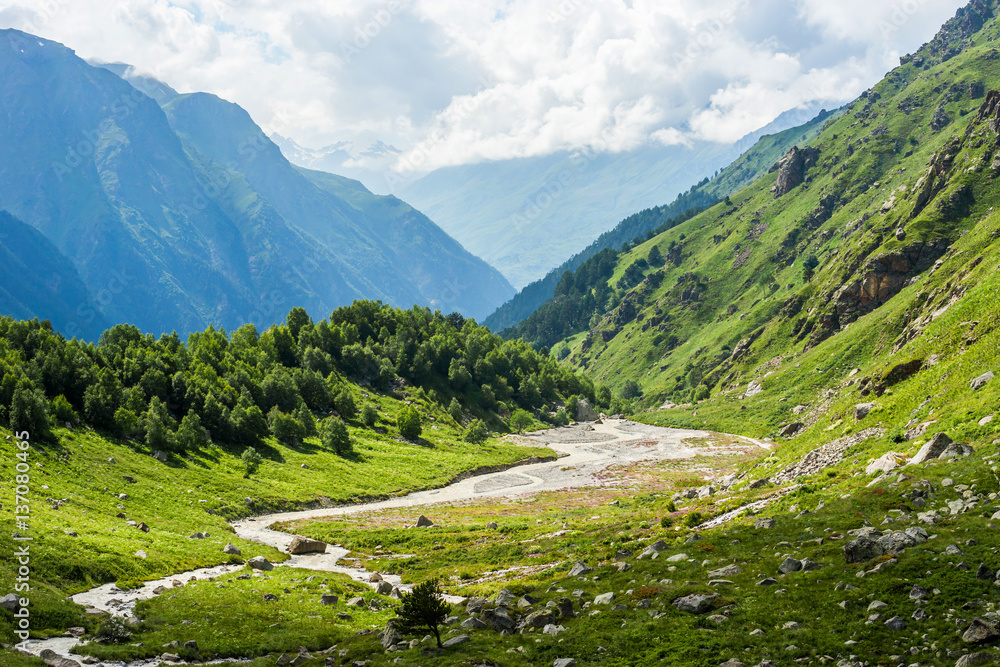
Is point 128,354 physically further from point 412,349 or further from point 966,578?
point 966,578

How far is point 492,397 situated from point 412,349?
27111mm

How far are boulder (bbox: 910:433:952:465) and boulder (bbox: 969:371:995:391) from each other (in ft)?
29.8

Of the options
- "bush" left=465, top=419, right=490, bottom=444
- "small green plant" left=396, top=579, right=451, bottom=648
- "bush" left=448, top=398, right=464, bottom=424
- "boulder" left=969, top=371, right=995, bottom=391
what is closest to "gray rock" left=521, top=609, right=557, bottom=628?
"small green plant" left=396, top=579, right=451, bottom=648

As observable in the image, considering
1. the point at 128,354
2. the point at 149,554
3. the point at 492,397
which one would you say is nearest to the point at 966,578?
the point at 149,554

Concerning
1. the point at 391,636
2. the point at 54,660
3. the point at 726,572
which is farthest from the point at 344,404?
the point at 726,572

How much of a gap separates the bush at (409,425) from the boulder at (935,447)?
10496cm

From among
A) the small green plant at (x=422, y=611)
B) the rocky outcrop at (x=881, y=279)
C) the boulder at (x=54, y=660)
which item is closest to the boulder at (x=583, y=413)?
the rocky outcrop at (x=881, y=279)

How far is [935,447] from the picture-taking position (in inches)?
1314

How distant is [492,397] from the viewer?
571 ft

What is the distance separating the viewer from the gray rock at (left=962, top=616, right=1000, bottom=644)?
1695 cm

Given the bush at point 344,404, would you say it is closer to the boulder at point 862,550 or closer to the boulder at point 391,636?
the boulder at point 391,636

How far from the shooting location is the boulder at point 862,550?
24328 mm

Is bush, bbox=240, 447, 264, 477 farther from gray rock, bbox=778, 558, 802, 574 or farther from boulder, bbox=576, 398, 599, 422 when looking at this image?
boulder, bbox=576, 398, 599, 422

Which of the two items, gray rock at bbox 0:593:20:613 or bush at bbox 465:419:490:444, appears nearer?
gray rock at bbox 0:593:20:613
